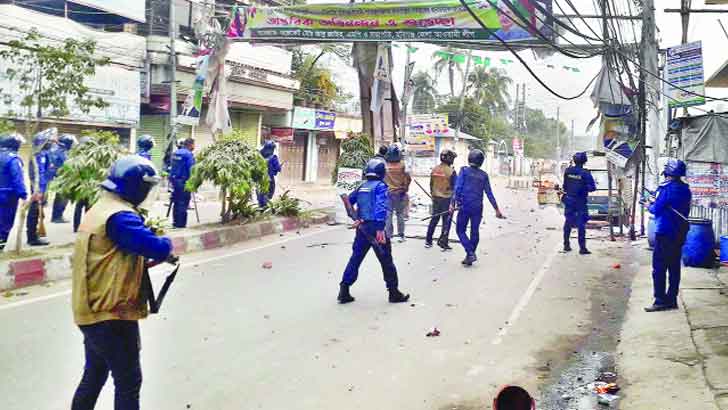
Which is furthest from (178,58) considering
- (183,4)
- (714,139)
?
(714,139)

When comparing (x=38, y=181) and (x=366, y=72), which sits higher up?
(x=366, y=72)

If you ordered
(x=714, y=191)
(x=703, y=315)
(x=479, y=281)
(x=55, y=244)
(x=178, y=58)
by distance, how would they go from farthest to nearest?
(x=178, y=58) → (x=714, y=191) → (x=55, y=244) → (x=479, y=281) → (x=703, y=315)

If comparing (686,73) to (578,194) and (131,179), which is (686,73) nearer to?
(578,194)

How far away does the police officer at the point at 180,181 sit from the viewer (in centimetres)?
1233

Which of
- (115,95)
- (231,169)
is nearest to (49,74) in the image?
(231,169)

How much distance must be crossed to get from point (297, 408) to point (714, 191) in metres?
9.37

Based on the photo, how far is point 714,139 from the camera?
34.5 feet

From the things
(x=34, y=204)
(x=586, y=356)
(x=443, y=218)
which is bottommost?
(x=586, y=356)

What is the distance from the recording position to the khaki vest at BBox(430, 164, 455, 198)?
12.4m

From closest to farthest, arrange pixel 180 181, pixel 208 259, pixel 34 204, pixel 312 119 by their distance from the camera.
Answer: pixel 34 204
pixel 208 259
pixel 180 181
pixel 312 119

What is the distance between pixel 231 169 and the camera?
479 inches

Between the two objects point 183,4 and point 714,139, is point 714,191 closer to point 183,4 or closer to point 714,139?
point 714,139

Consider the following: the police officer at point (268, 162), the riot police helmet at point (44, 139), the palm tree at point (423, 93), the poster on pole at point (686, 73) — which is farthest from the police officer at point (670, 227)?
the palm tree at point (423, 93)

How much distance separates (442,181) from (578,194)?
8.21 ft
